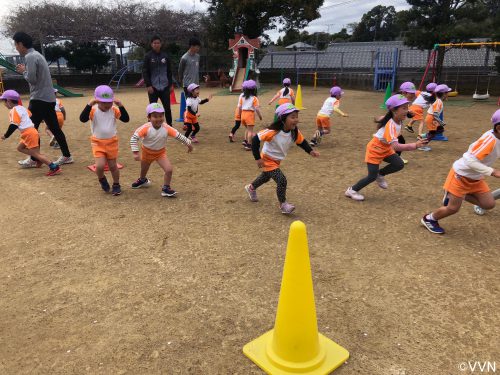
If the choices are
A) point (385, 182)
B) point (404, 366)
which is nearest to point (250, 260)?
point (404, 366)

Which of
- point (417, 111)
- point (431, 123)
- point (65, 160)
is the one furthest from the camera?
point (417, 111)

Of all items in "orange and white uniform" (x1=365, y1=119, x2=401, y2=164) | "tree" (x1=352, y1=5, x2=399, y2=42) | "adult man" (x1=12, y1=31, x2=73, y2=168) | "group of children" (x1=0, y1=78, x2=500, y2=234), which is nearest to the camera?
"group of children" (x1=0, y1=78, x2=500, y2=234)

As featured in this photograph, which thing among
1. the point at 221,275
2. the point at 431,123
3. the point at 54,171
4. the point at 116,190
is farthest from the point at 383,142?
the point at 54,171

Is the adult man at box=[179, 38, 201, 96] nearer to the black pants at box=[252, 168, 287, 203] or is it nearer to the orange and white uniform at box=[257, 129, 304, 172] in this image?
the orange and white uniform at box=[257, 129, 304, 172]

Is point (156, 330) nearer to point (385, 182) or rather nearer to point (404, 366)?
point (404, 366)

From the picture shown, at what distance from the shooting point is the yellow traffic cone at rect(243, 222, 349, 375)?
7.67 feet

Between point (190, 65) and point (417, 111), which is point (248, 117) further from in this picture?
point (417, 111)

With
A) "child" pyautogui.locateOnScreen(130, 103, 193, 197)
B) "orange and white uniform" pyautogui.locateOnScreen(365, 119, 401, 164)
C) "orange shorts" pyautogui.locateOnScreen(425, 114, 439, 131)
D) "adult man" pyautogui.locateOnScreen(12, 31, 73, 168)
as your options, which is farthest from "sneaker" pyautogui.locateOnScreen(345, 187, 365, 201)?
"adult man" pyautogui.locateOnScreen(12, 31, 73, 168)

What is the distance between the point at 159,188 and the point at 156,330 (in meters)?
3.25

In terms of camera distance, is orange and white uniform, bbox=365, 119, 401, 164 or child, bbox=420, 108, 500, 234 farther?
orange and white uniform, bbox=365, 119, 401, 164

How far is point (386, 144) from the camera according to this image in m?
5.14

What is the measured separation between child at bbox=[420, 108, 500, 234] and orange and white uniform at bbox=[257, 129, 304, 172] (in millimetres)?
1770

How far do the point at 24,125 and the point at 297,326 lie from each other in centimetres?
587

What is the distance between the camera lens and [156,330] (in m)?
2.74
